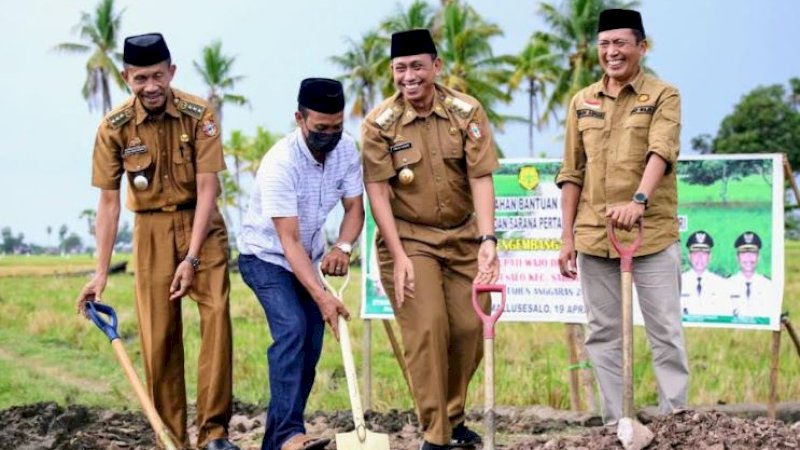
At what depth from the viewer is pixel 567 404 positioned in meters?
9.05

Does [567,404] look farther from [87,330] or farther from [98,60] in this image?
[98,60]

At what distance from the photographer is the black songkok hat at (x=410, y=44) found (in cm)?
558

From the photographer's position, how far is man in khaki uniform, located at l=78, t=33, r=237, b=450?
5.83 m

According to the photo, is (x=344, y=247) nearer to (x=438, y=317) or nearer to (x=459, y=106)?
(x=438, y=317)

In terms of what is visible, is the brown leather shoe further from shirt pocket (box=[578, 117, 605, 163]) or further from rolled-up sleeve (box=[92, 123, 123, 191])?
shirt pocket (box=[578, 117, 605, 163])

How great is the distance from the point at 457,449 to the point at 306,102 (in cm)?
196

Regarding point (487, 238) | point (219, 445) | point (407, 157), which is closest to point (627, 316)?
point (487, 238)

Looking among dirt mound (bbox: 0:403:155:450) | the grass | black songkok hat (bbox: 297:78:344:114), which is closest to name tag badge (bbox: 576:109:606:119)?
black songkok hat (bbox: 297:78:344:114)

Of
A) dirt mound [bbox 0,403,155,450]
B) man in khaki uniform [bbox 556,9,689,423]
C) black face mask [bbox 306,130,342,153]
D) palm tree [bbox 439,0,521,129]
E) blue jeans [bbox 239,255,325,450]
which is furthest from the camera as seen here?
palm tree [bbox 439,0,521,129]

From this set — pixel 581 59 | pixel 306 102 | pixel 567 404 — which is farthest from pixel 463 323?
pixel 581 59

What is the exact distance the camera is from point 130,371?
534 cm

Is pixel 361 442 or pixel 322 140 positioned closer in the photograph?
pixel 361 442

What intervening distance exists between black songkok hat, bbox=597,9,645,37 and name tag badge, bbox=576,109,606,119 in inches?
15.6

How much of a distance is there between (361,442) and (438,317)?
2.90 ft
